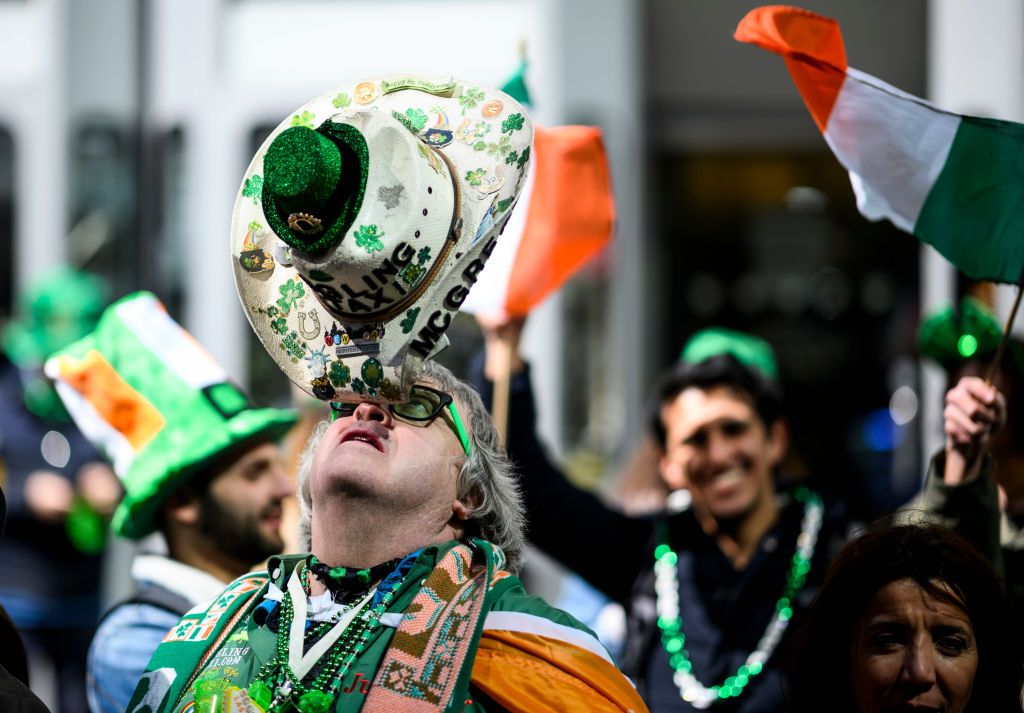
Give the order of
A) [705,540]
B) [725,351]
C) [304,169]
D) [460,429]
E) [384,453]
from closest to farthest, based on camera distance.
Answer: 1. [304,169]
2. [384,453]
3. [460,429]
4. [705,540]
5. [725,351]

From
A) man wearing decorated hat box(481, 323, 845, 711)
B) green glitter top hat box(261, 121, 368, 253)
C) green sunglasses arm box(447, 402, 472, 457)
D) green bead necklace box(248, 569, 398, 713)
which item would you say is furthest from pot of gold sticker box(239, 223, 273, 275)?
man wearing decorated hat box(481, 323, 845, 711)

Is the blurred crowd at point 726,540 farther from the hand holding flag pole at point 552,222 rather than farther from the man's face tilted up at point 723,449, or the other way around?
the hand holding flag pole at point 552,222

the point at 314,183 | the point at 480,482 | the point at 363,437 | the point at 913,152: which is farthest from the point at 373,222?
the point at 913,152

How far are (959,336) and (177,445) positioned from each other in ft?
5.96

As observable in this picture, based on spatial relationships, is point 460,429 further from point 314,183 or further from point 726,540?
point 726,540

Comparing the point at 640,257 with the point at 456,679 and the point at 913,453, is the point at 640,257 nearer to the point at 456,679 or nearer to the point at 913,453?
the point at 913,453

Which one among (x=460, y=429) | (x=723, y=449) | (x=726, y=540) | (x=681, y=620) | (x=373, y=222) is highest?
(x=373, y=222)

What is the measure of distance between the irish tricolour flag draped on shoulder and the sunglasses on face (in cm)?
111

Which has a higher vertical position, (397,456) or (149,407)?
(397,456)

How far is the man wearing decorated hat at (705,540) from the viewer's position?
11.6ft

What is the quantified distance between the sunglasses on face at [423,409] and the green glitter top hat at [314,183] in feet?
1.04

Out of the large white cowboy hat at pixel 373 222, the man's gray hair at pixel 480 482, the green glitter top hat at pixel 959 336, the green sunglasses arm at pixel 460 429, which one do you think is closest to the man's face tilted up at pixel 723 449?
the green glitter top hat at pixel 959 336

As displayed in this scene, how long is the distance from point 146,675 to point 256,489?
3.27 feet

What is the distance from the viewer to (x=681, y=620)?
3.64m
